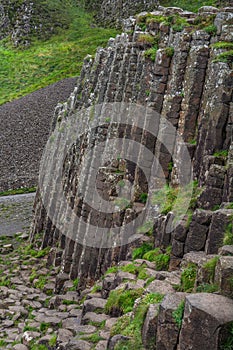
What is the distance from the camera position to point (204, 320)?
12117 millimetres

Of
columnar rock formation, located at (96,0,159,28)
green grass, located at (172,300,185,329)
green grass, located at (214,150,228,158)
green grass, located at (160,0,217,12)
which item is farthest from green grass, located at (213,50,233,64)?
columnar rock formation, located at (96,0,159,28)

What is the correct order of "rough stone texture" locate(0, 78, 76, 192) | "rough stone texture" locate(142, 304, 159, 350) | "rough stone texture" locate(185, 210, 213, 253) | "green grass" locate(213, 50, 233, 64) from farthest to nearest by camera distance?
"rough stone texture" locate(0, 78, 76, 192), "green grass" locate(213, 50, 233, 64), "rough stone texture" locate(185, 210, 213, 253), "rough stone texture" locate(142, 304, 159, 350)

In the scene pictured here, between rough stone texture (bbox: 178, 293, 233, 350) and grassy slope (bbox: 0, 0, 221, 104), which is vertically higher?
grassy slope (bbox: 0, 0, 221, 104)

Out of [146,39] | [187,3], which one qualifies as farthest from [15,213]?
[187,3]

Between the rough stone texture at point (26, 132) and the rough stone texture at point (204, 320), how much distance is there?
5239cm

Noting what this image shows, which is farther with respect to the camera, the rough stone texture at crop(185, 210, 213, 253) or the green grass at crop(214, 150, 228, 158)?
the green grass at crop(214, 150, 228, 158)

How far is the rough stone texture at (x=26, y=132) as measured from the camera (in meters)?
65.6

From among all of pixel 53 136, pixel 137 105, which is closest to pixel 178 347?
pixel 137 105

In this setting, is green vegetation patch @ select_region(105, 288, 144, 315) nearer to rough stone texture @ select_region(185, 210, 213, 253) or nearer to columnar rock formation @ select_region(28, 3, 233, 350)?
columnar rock formation @ select_region(28, 3, 233, 350)

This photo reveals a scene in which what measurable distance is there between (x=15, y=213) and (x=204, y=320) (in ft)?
142

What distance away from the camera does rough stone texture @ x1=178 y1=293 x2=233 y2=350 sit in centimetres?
1198

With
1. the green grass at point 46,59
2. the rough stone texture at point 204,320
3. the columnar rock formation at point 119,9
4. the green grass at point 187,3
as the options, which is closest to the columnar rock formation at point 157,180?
the rough stone texture at point 204,320

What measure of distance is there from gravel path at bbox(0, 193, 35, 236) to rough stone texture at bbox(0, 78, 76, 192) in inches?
179

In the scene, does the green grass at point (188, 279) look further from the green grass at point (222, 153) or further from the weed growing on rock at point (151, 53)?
the weed growing on rock at point (151, 53)
